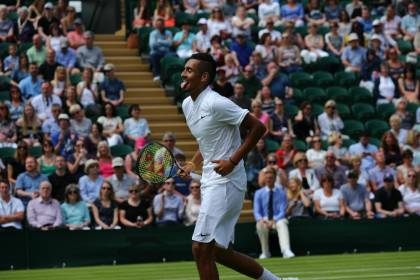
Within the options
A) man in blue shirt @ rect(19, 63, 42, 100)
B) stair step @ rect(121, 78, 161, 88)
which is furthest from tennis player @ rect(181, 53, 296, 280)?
stair step @ rect(121, 78, 161, 88)

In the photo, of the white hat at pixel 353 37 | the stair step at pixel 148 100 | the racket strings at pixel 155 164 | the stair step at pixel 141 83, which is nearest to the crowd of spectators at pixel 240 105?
the white hat at pixel 353 37

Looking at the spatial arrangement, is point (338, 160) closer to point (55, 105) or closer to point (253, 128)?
point (55, 105)

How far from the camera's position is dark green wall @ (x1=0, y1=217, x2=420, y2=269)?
47.9ft

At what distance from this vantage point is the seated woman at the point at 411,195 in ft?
54.4

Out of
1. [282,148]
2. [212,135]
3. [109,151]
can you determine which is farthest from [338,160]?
[212,135]

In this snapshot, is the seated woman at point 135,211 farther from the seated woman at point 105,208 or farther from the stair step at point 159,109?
the stair step at point 159,109

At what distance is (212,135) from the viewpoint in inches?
340

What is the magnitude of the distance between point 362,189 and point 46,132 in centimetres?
500

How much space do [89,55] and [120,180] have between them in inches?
153

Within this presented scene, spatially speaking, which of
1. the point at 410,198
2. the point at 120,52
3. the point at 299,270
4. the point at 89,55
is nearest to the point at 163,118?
the point at 89,55

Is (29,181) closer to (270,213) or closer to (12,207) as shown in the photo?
(12,207)

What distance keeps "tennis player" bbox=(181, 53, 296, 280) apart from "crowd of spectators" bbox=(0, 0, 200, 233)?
661 cm

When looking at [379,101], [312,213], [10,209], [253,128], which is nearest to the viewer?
[253,128]

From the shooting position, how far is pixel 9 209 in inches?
587
